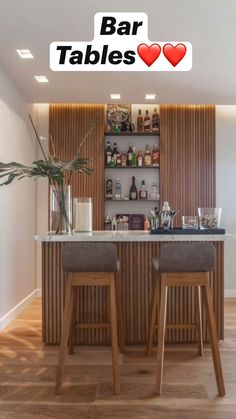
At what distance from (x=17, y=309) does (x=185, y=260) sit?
2.48 metres

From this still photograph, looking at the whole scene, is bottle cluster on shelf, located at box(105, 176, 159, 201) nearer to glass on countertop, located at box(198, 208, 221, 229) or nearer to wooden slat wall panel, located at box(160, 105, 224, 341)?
wooden slat wall panel, located at box(160, 105, 224, 341)

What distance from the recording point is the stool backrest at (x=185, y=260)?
91.7 inches

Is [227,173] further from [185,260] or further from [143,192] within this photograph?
[185,260]

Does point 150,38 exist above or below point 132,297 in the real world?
above

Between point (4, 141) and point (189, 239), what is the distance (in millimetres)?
2152

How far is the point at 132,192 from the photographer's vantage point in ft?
16.1

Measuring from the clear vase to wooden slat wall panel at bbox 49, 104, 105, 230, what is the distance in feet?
5.83

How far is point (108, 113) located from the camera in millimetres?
4914

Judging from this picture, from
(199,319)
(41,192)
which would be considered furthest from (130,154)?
(199,319)

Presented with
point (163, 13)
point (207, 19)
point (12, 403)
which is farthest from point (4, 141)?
point (12, 403)

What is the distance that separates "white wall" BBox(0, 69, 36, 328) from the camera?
3650 mm

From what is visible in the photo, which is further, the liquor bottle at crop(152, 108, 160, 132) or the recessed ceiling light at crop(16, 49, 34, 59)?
the liquor bottle at crop(152, 108, 160, 132)

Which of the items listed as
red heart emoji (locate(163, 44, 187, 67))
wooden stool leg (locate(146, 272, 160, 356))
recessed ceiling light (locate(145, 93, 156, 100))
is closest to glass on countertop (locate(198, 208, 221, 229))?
wooden stool leg (locate(146, 272, 160, 356))

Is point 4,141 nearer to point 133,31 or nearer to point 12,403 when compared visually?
point 133,31
